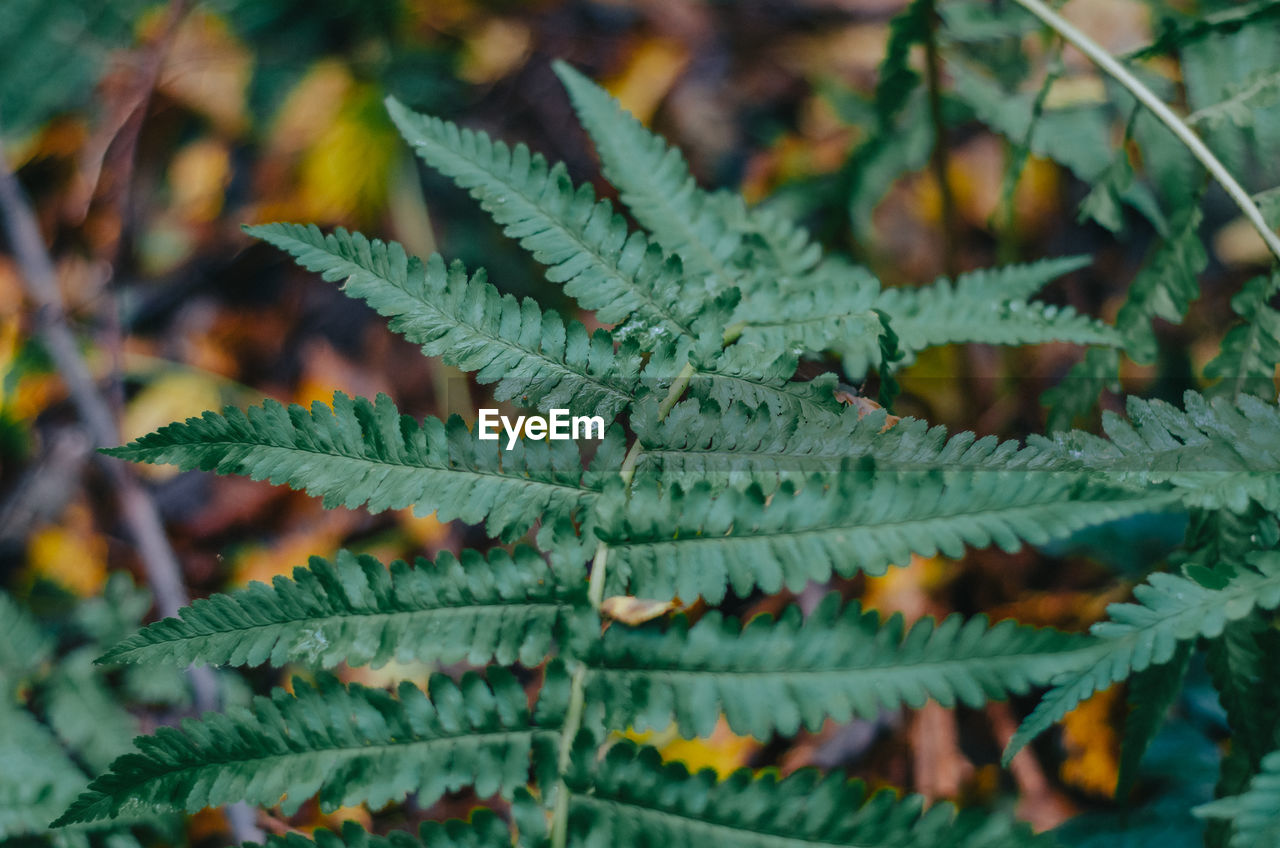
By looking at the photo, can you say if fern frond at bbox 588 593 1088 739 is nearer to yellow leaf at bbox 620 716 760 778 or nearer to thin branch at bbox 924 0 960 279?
yellow leaf at bbox 620 716 760 778

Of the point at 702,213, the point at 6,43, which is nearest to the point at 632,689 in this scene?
the point at 702,213

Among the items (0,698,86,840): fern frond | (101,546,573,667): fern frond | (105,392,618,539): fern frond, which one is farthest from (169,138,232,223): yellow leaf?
(101,546,573,667): fern frond

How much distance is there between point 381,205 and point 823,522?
2.07 meters

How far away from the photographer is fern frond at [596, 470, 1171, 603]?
0.85 metres

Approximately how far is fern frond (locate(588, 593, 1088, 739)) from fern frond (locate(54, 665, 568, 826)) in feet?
0.32

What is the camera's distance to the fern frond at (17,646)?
5.49ft

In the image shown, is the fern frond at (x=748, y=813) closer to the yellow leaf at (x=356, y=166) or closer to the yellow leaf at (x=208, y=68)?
the yellow leaf at (x=356, y=166)

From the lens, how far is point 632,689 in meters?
0.91

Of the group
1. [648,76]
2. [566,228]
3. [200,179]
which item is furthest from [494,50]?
[566,228]

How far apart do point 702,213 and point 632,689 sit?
→ 86cm

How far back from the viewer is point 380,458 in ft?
3.43

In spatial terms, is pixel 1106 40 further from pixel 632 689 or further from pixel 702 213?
pixel 632 689

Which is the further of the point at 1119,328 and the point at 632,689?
the point at 1119,328

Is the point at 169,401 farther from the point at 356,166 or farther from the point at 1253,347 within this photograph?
the point at 1253,347
